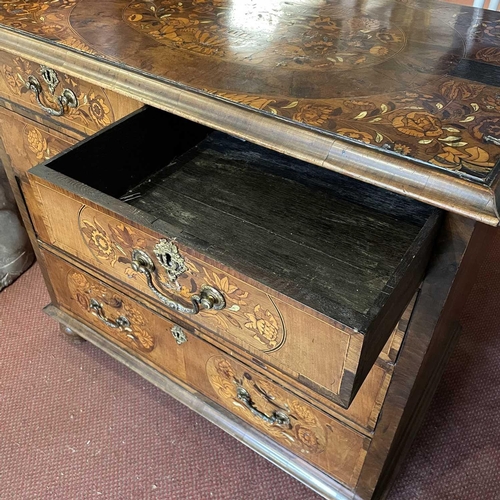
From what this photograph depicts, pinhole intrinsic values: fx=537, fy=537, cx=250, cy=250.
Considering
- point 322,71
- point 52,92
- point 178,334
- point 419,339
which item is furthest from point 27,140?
point 419,339

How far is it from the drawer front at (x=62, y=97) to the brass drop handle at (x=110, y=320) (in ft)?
0.96

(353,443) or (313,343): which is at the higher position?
(313,343)

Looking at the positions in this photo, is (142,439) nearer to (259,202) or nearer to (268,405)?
(268,405)

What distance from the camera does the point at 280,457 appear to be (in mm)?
879

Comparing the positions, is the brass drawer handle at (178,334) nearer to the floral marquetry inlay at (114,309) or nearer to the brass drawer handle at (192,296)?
the floral marquetry inlay at (114,309)

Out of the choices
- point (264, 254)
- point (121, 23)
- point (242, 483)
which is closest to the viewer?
point (264, 254)

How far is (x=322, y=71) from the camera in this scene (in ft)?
2.35

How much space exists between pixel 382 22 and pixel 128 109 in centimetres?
44

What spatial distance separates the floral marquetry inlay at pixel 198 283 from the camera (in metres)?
0.58

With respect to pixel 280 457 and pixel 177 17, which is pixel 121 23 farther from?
pixel 280 457

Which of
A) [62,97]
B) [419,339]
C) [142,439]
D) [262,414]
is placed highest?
[62,97]

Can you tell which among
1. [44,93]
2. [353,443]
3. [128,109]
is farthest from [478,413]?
[44,93]

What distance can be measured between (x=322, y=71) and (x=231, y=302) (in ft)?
1.11

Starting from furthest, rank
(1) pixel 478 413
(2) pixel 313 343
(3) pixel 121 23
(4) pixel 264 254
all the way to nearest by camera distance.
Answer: (1) pixel 478 413 → (3) pixel 121 23 → (4) pixel 264 254 → (2) pixel 313 343
